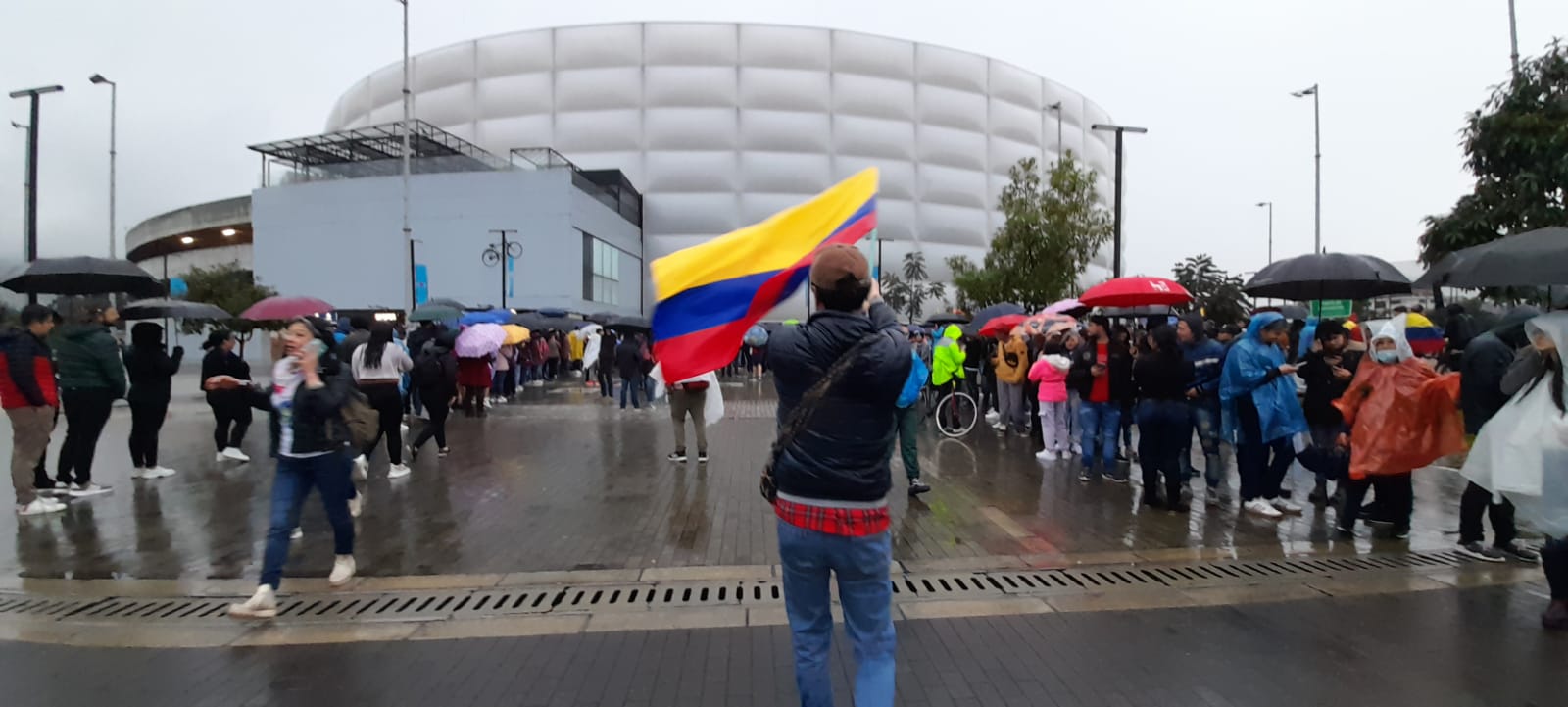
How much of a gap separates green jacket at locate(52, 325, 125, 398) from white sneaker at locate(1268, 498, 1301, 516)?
34.0 ft

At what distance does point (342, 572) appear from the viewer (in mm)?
5195

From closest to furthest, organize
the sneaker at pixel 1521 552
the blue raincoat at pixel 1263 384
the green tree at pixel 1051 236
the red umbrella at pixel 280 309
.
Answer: the sneaker at pixel 1521 552
the blue raincoat at pixel 1263 384
the red umbrella at pixel 280 309
the green tree at pixel 1051 236

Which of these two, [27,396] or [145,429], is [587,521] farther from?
[145,429]

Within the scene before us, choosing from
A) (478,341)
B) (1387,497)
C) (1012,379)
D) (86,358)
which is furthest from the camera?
(478,341)

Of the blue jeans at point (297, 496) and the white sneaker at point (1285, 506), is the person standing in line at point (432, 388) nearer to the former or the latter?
the blue jeans at point (297, 496)

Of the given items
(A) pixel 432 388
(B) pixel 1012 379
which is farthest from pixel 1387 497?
(A) pixel 432 388

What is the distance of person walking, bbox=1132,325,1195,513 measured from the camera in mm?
6840

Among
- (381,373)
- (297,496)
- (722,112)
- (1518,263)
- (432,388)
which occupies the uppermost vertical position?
(722,112)

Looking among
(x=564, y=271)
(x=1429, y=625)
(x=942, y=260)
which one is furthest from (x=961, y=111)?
(x=1429, y=625)

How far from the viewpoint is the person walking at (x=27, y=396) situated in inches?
265

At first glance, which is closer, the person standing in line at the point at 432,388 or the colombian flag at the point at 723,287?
the colombian flag at the point at 723,287

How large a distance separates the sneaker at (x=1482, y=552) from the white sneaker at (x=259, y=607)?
25.2 feet

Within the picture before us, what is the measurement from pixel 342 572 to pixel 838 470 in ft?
13.2

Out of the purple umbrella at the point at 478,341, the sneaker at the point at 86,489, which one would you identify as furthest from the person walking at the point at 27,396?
the purple umbrella at the point at 478,341
